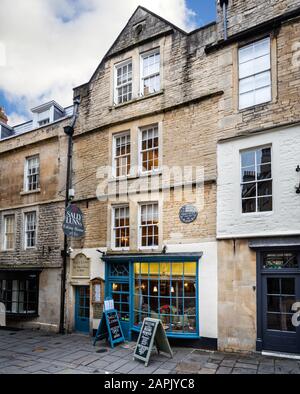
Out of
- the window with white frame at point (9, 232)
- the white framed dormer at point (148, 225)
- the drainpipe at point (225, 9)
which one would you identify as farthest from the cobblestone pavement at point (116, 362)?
the drainpipe at point (225, 9)

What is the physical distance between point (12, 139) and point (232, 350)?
1401cm

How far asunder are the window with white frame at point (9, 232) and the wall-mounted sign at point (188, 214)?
917cm

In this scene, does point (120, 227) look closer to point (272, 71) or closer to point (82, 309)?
point (82, 309)

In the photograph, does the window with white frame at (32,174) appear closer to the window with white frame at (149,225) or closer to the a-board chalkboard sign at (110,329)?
the window with white frame at (149,225)

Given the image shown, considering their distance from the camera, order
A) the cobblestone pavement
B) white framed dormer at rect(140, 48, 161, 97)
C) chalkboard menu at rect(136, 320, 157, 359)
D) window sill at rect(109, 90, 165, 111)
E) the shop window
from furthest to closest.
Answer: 1. the shop window
2. white framed dormer at rect(140, 48, 161, 97)
3. window sill at rect(109, 90, 165, 111)
4. chalkboard menu at rect(136, 320, 157, 359)
5. the cobblestone pavement

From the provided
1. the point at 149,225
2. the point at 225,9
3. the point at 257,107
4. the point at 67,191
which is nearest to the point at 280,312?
the point at 149,225

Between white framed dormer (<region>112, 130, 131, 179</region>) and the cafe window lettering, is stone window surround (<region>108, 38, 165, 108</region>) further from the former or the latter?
the cafe window lettering

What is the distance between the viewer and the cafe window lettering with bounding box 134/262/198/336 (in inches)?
387

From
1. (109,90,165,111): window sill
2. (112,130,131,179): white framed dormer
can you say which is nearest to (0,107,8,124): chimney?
(109,90,165,111): window sill

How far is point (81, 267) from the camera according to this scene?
41.0 ft

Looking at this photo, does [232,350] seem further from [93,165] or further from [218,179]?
[93,165]

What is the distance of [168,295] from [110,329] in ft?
7.30
